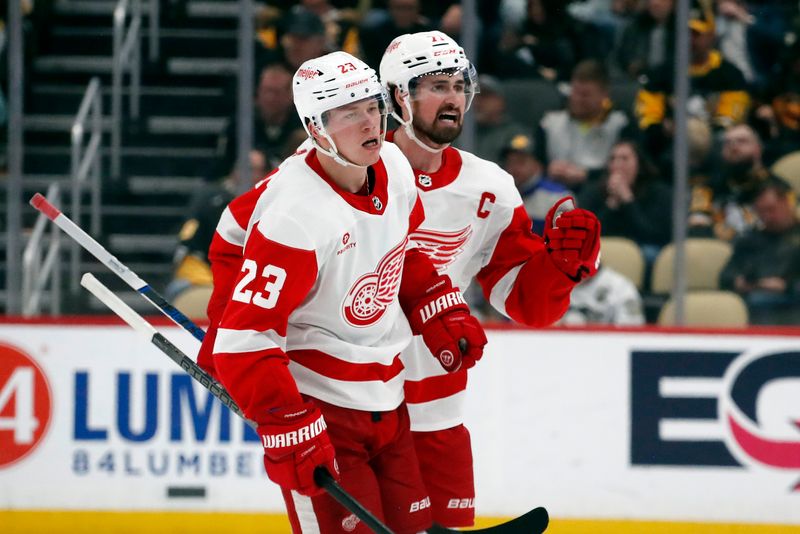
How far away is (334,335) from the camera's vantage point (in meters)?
3.00

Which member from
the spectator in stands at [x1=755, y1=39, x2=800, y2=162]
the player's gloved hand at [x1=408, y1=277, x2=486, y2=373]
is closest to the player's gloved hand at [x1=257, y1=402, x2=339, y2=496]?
the player's gloved hand at [x1=408, y1=277, x2=486, y2=373]

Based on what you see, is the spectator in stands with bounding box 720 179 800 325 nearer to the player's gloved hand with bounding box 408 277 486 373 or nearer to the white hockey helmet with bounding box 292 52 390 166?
the player's gloved hand with bounding box 408 277 486 373

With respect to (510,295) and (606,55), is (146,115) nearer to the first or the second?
(606,55)

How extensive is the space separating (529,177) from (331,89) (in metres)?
2.34

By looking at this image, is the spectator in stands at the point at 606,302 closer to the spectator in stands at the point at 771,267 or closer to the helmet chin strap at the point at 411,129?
the spectator in stands at the point at 771,267

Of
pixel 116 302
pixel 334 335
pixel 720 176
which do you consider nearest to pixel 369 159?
pixel 334 335

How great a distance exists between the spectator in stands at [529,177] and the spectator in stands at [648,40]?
54 cm

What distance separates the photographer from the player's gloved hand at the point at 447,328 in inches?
A: 123

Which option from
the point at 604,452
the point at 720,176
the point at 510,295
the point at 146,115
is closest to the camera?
the point at 510,295

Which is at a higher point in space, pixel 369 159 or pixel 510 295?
pixel 369 159

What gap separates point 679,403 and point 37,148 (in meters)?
2.65

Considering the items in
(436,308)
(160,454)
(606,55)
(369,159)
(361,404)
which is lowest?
(160,454)

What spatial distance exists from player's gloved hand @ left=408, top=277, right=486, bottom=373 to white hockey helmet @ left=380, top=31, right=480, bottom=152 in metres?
0.42

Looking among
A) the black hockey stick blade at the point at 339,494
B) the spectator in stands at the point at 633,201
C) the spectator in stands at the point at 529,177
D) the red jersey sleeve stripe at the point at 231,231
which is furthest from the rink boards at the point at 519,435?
the black hockey stick blade at the point at 339,494
